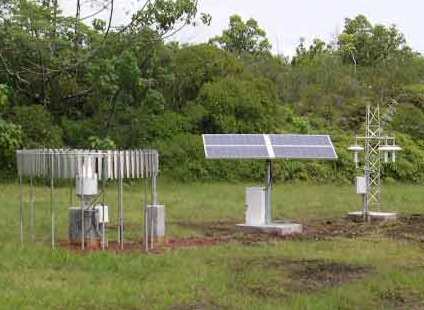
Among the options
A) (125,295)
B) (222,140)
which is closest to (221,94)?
(222,140)

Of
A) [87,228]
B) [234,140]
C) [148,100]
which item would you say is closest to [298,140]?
[234,140]

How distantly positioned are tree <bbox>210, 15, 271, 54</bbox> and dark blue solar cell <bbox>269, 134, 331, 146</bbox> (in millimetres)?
22064

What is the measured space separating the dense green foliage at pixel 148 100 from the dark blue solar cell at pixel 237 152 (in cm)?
871

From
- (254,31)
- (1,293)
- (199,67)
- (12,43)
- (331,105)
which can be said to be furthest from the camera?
(254,31)

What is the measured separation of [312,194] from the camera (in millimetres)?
21219

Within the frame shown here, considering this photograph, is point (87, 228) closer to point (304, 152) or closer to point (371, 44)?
point (304, 152)

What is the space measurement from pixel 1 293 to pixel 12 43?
16196 mm

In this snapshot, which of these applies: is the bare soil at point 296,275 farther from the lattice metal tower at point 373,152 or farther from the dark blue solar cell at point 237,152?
the lattice metal tower at point 373,152

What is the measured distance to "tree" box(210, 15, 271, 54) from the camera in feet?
123

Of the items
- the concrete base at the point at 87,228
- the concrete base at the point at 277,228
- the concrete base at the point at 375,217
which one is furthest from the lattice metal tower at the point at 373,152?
the concrete base at the point at 87,228

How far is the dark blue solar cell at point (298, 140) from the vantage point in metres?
14.9

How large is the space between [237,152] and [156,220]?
8.30ft

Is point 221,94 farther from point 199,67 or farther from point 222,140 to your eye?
point 222,140

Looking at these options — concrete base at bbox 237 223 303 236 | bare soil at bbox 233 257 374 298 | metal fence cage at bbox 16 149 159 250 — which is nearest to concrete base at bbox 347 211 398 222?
concrete base at bbox 237 223 303 236
